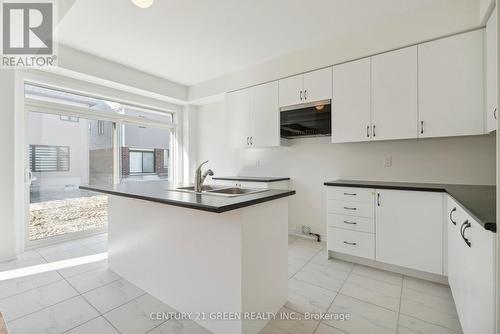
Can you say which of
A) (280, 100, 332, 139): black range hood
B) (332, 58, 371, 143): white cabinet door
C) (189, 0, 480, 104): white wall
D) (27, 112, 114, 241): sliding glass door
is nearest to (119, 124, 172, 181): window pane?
(27, 112, 114, 241): sliding glass door

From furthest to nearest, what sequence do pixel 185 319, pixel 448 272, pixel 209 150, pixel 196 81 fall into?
pixel 209 150
pixel 196 81
pixel 448 272
pixel 185 319

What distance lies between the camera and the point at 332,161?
3.10 meters

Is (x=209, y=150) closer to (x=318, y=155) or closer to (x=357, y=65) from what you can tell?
(x=318, y=155)

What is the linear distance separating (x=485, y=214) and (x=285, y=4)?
2166 mm

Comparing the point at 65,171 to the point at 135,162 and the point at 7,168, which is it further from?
the point at 135,162

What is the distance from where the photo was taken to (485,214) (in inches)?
41.2

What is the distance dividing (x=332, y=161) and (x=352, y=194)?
79 centimetres

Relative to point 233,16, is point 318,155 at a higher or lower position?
lower

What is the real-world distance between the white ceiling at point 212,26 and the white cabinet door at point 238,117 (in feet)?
1.73

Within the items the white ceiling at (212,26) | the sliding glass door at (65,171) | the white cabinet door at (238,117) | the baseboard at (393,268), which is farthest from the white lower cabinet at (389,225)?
the sliding glass door at (65,171)

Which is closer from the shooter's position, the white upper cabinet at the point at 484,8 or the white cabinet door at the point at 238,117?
the white upper cabinet at the point at 484,8

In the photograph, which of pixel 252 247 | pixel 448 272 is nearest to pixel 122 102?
pixel 252 247

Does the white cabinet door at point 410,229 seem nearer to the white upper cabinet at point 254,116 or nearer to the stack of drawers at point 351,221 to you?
the stack of drawers at point 351,221

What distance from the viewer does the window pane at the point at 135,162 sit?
158 inches
